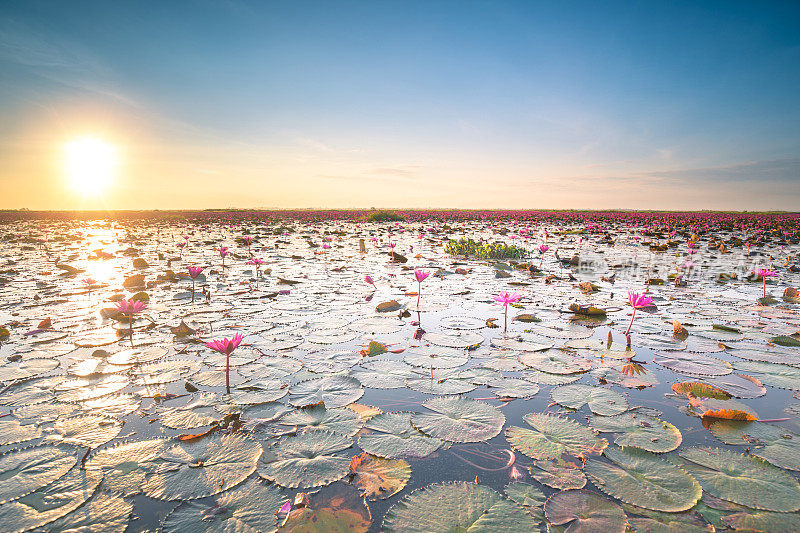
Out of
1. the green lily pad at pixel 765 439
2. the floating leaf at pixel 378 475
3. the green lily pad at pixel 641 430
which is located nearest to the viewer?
the floating leaf at pixel 378 475

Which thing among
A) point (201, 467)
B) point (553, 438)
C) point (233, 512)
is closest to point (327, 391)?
point (201, 467)

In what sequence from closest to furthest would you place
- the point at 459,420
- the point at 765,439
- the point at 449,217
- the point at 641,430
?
the point at 765,439
the point at 641,430
the point at 459,420
the point at 449,217

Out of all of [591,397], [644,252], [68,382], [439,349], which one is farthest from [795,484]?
[644,252]

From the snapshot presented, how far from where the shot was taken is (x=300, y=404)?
2.46m

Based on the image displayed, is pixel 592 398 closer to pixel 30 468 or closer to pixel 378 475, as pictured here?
pixel 378 475

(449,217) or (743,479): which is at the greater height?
(449,217)

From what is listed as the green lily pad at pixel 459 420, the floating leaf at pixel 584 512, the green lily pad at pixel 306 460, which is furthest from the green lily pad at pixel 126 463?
the floating leaf at pixel 584 512

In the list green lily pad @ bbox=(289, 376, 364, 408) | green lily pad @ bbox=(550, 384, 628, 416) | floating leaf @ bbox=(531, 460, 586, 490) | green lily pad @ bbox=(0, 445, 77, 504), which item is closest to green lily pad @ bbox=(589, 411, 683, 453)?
green lily pad @ bbox=(550, 384, 628, 416)

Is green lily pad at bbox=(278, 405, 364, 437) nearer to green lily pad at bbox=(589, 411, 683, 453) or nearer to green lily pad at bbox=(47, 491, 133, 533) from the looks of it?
green lily pad at bbox=(47, 491, 133, 533)

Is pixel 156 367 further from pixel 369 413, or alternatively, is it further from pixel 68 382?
pixel 369 413

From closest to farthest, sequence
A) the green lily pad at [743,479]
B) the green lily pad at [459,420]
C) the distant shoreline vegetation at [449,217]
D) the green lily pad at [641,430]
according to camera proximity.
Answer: the green lily pad at [743,479]
the green lily pad at [641,430]
the green lily pad at [459,420]
the distant shoreline vegetation at [449,217]

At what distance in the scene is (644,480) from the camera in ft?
5.77

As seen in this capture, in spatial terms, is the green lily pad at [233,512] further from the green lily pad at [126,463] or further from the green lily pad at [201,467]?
the green lily pad at [126,463]

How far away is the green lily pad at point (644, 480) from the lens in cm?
161
